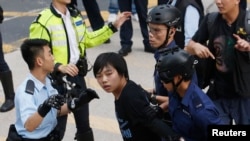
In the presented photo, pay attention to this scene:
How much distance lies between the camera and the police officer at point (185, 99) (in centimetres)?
295

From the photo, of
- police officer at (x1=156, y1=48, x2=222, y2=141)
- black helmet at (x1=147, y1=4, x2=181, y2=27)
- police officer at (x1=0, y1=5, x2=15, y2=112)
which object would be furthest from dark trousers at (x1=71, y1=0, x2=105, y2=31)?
police officer at (x1=156, y1=48, x2=222, y2=141)

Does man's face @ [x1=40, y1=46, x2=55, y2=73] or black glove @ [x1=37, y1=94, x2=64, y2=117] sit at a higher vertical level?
man's face @ [x1=40, y1=46, x2=55, y2=73]

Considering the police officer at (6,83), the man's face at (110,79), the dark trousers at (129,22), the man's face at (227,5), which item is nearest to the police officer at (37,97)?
the man's face at (110,79)

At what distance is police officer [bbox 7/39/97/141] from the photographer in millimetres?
3463

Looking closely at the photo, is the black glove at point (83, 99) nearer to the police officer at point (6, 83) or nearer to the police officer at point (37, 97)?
the police officer at point (37, 97)

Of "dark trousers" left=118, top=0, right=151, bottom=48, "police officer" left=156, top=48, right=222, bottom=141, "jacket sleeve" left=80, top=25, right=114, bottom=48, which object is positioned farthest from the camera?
→ "dark trousers" left=118, top=0, right=151, bottom=48

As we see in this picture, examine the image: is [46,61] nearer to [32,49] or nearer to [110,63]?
[32,49]

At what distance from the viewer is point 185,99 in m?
3.03

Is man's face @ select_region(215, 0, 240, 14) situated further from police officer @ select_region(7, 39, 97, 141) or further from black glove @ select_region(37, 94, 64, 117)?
black glove @ select_region(37, 94, 64, 117)

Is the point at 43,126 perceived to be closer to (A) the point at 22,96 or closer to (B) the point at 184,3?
(A) the point at 22,96

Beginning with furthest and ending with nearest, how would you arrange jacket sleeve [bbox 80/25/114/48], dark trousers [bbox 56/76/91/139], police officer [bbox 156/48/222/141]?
jacket sleeve [bbox 80/25/114/48]
dark trousers [bbox 56/76/91/139]
police officer [bbox 156/48/222/141]

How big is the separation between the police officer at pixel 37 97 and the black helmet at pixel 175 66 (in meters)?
0.59

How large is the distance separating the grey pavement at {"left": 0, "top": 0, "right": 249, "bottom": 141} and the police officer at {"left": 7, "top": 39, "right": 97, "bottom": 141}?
5.63ft

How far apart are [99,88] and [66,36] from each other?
→ 2590mm
